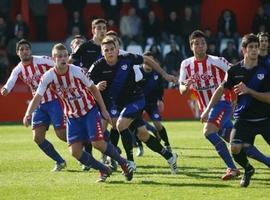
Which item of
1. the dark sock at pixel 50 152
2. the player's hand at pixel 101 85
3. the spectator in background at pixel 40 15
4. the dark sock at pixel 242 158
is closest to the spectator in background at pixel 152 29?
the spectator in background at pixel 40 15

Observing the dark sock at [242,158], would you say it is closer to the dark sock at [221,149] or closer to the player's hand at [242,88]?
the player's hand at [242,88]

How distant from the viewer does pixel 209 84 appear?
1287 centimetres

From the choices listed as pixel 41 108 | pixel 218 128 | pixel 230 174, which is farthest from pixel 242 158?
pixel 41 108

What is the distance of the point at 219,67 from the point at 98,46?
2.39m

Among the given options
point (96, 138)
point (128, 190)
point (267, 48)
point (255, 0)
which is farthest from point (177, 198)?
point (255, 0)

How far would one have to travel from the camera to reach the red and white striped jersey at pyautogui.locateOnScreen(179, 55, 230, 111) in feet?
41.7

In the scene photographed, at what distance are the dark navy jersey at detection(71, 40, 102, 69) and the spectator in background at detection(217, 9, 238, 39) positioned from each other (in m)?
14.9

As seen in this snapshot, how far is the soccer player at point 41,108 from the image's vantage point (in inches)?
534

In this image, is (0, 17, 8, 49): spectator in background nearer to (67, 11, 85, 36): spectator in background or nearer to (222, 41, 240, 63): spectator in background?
(67, 11, 85, 36): spectator in background

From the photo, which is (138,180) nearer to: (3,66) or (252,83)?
(252,83)

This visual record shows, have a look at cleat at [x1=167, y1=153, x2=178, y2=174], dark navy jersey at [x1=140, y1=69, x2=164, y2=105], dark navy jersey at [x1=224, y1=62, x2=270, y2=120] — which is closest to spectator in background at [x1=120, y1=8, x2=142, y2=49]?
dark navy jersey at [x1=140, y1=69, x2=164, y2=105]

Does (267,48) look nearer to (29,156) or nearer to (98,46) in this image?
(98,46)

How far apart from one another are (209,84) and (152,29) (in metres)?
15.6

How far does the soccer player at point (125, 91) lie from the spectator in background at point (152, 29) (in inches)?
603
